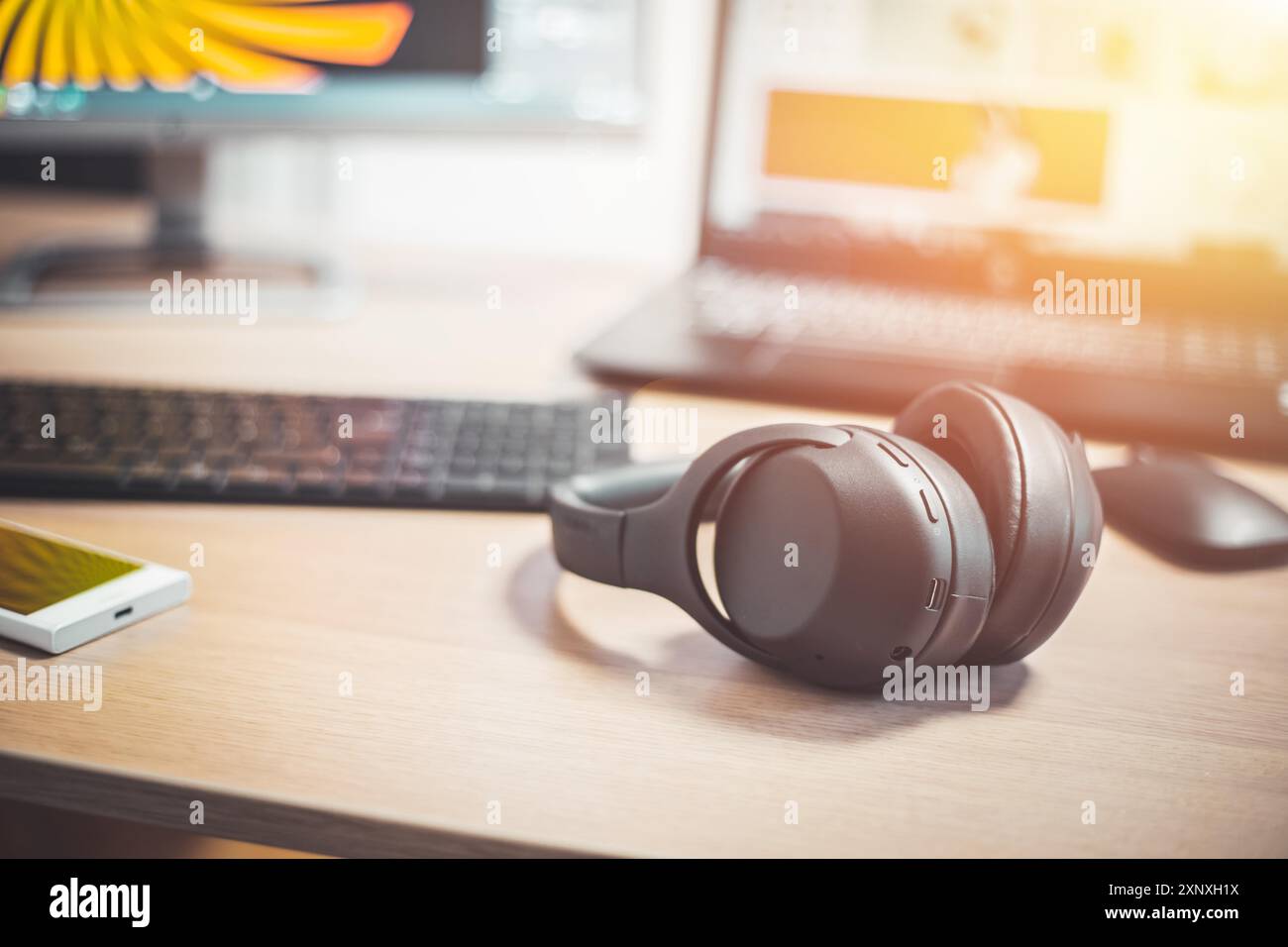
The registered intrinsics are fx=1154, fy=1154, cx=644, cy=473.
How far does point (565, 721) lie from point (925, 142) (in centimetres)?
63

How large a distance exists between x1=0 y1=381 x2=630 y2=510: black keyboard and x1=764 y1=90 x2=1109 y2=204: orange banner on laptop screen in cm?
38

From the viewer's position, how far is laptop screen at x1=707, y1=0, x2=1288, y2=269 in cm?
81

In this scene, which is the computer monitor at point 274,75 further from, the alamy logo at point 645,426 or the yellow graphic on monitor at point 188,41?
the alamy logo at point 645,426

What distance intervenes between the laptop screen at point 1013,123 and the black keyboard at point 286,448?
0.37 m

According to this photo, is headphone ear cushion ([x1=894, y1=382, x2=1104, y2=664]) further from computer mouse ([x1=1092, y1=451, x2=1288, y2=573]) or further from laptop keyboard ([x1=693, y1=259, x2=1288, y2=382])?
laptop keyboard ([x1=693, y1=259, x2=1288, y2=382])

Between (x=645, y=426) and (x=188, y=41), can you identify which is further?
(x=188, y=41)

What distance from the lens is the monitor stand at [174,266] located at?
91 centimetres

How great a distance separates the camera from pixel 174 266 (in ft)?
3.18

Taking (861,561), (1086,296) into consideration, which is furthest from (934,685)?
(1086,296)

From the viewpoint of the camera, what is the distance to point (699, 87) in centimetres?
111
